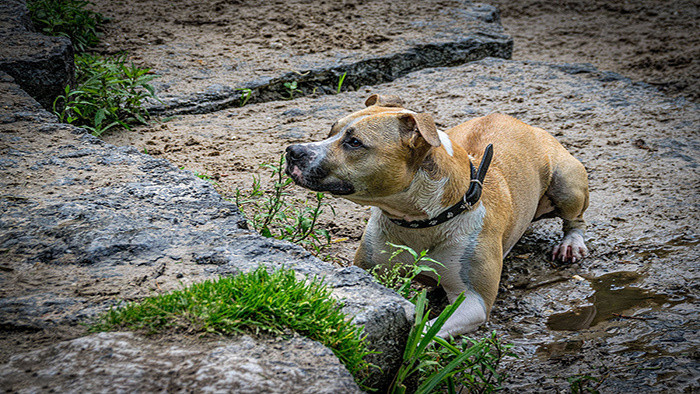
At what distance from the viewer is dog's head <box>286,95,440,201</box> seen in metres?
2.70

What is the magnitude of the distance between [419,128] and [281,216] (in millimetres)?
1011

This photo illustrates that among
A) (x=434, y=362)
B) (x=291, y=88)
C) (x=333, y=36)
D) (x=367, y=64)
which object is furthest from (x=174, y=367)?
(x=333, y=36)

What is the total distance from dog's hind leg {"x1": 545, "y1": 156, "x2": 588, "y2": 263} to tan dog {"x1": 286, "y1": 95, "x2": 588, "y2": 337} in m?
0.38

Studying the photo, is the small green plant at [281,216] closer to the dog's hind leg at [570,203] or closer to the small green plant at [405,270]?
the small green plant at [405,270]

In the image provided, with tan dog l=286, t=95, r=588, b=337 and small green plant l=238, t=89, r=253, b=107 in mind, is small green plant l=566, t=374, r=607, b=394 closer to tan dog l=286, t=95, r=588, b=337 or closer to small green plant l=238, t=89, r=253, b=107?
tan dog l=286, t=95, r=588, b=337

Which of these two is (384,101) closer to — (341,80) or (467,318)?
(467,318)

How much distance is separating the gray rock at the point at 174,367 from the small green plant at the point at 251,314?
2.4 inches

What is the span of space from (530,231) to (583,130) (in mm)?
1493

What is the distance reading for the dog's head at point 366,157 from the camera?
8.86ft

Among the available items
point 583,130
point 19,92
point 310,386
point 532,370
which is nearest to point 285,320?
point 310,386

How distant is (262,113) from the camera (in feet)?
16.6

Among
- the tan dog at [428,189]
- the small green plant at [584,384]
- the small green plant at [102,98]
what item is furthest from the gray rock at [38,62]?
the small green plant at [584,384]

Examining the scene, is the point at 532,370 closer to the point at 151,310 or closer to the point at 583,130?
the point at 151,310

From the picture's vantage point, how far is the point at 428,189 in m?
2.83
